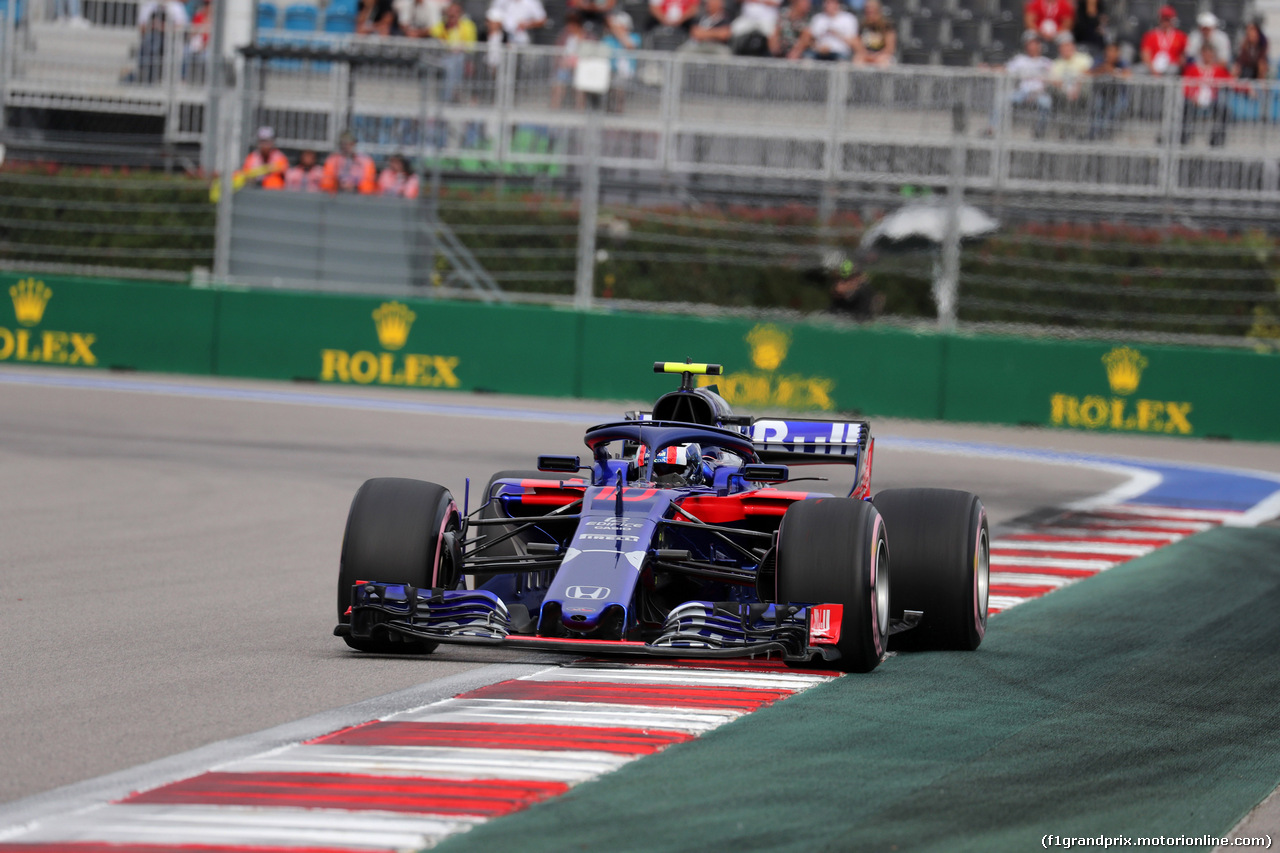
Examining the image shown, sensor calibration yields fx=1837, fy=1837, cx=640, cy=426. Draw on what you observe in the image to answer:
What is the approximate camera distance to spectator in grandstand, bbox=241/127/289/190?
2252cm

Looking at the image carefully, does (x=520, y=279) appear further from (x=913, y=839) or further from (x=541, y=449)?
(x=913, y=839)

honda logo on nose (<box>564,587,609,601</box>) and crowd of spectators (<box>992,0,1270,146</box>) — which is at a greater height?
crowd of spectators (<box>992,0,1270,146</box>)

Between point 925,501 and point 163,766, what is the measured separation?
12.4 ft

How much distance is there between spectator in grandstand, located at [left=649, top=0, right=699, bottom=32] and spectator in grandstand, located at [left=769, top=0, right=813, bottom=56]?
1.45 m

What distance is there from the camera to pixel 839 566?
6844mm

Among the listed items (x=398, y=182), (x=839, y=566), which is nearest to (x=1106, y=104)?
(x=398, y=182)

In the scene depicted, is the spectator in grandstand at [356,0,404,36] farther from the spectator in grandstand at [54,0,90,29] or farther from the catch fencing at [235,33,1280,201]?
the catch fencing at [235,33,1280,201]

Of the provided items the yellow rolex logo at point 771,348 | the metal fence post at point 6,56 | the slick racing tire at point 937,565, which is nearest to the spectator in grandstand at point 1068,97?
the yellow rolex logo at point 771,348

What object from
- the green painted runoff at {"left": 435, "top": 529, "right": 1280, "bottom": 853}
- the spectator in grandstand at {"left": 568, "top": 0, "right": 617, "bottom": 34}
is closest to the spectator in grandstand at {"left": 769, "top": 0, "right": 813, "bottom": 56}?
the spectator in grandstand at {"left": 568, "top": 0, "right": 617, "bottom": 34}

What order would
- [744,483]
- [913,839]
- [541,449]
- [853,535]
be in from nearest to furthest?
[913,839] → [853,535] → [744,483] → [541,449]

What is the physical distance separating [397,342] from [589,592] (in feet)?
52.0

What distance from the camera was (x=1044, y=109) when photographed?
2059 cm

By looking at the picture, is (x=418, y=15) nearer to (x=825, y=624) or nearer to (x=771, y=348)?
(x=771, y=348)

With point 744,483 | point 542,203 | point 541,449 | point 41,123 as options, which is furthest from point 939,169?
point 744,483
